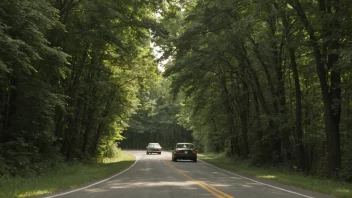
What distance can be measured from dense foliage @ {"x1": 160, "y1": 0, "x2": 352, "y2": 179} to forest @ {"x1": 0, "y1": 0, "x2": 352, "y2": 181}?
8 centimetres

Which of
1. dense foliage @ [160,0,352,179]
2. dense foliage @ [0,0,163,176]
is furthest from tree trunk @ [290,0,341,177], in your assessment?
dense foliage @ [0,0,163,176]

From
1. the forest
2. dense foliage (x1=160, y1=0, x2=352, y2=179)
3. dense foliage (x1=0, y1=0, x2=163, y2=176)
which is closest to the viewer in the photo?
dense foliage (x1=0, y1=0, x2=163, y2=176)

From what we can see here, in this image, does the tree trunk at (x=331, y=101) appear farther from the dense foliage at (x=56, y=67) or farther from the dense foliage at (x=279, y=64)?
the dense foliage at (x=56, y=67)

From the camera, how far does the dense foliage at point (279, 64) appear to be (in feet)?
56.2

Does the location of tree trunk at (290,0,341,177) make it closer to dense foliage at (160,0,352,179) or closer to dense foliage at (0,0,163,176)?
dense foliage at (160,0,352,179)

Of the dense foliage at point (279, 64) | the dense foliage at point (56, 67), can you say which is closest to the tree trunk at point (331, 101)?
the dense foliage at point (279, 64)

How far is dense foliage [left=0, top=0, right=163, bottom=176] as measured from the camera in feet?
43.0

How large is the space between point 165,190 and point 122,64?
59.0 feet

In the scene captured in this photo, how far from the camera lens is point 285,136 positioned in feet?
→ 79.9

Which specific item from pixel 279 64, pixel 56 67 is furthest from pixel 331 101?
pixel 56 67

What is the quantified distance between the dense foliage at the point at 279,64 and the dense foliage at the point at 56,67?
11.1 feet

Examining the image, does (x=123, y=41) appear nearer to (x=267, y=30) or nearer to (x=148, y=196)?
(x=267, y=30)

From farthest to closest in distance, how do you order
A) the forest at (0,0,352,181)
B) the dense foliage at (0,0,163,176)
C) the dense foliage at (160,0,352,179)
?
the dense foliage at (160,0,352,179), the forest at (0,0,352,181), the dense foliage at (0,0,163,176)

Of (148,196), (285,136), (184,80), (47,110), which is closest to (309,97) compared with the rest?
(285,136)
